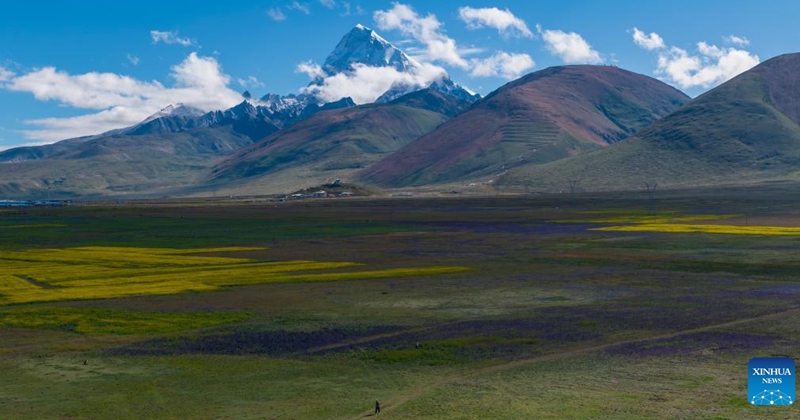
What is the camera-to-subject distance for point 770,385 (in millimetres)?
32688

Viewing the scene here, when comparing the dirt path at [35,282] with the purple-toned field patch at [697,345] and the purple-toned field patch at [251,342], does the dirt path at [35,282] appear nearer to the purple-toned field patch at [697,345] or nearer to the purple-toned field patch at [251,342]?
the purple-toned field patch at [251,342]

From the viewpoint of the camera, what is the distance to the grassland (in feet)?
A: 115

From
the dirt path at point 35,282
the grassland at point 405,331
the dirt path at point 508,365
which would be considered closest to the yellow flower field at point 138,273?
the dirt path at point 35,282

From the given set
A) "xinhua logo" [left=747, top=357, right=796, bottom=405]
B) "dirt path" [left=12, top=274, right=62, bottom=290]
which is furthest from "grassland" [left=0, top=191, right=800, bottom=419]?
"xinhua logo" [left=747, top=357, right=796, bottom=405]

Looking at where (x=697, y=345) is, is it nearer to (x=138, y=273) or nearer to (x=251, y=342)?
(x=251, y=342)

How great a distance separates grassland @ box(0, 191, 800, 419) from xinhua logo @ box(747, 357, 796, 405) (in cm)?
58

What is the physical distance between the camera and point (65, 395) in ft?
119

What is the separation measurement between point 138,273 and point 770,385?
62.3m

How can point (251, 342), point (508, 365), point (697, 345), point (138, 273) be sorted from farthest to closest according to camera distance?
point (138, 273), point (251, 342), point (697, 345), point (508, 365)

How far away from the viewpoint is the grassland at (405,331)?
115 ft

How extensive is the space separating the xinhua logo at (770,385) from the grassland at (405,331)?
1.90ft

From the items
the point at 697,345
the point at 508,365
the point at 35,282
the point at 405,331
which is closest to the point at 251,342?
the point at 405,331

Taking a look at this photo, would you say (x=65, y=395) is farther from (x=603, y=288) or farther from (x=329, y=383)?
(x=603, y=288)

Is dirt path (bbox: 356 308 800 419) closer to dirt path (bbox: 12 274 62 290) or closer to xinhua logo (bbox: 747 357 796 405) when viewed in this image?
xinhua logo (bbox: 747 357 796 405)
